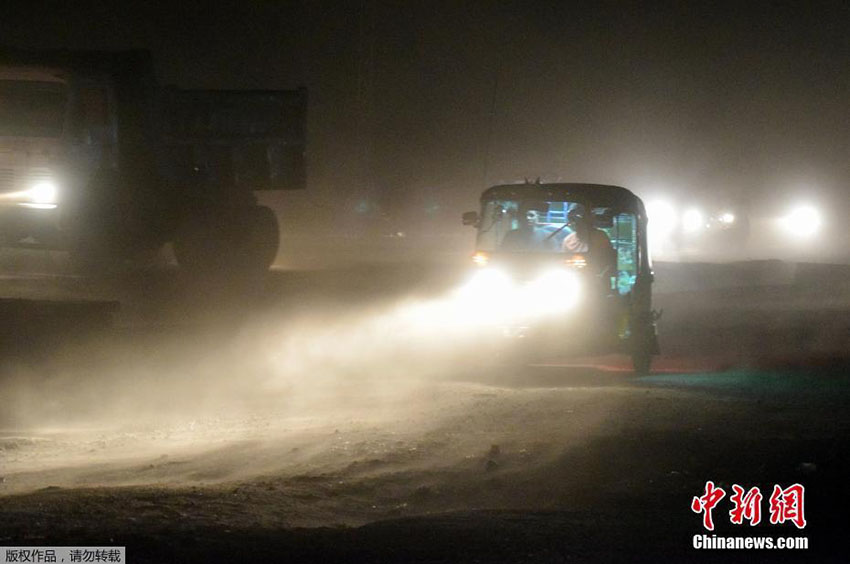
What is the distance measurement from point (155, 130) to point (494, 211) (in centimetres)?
791

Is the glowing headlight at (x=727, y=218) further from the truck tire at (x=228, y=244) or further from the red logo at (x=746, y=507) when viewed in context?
the red logo at (x=746, y=507)

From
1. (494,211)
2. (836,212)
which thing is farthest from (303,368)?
(836,212)

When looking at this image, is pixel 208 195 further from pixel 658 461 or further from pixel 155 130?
pixel 658 461

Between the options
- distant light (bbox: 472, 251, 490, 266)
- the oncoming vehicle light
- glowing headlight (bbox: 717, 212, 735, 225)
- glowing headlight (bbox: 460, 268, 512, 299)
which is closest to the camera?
the oncoming vehicle light

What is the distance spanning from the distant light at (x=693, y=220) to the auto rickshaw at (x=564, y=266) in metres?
55.4

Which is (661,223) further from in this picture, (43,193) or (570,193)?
(570,193)

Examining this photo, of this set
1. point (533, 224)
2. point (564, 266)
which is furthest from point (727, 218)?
point (564, 266)

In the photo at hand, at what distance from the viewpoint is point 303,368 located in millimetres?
17000

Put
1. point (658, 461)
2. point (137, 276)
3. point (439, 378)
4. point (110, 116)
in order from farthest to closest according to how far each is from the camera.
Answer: point (137, 276), point (110, 116), point (439, 378), point (658, 461)

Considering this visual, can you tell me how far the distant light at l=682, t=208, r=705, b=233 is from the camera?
70500 mm

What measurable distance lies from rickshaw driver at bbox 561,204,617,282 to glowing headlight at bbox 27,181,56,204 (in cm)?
853

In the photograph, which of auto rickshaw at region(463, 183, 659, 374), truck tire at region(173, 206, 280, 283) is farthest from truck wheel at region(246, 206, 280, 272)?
auto rickshaw at region(463, 183, 659, 374)

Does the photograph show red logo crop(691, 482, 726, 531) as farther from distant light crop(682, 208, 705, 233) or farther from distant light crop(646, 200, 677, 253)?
distant light crop(682, 208, 705, 233)

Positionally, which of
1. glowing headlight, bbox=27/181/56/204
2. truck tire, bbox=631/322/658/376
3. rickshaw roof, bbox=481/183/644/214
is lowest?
truck tire, bbox=631/322/658/376
